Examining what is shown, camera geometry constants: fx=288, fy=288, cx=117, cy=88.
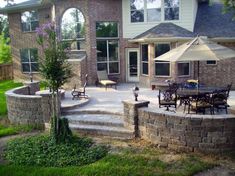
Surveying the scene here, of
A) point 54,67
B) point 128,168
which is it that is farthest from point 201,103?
point 54,67

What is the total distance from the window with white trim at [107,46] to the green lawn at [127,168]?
39.2ft

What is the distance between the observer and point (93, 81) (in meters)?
19.0

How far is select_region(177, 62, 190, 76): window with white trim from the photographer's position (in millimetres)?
16844

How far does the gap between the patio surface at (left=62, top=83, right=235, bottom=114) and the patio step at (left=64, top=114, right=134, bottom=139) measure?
0.54m

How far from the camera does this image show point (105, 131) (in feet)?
32.1

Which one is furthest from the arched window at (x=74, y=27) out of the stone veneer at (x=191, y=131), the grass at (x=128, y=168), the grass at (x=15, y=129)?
the grass at (x=128, y=168)

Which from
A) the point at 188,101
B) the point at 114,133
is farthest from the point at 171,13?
the point at 114,133

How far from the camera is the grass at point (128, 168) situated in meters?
6.94

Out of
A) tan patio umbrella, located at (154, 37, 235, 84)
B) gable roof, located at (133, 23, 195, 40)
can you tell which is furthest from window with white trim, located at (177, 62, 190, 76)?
tan patio umbrella, located at (154, 37, 235, 84)

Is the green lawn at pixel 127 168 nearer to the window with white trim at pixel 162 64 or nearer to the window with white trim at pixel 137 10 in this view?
the window with white trim at pixel 162 64

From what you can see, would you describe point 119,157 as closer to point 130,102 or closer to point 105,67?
point 130,102

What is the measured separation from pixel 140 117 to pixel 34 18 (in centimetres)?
1630

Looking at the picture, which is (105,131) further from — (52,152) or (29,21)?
(29,21)

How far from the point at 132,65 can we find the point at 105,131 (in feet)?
34.0
